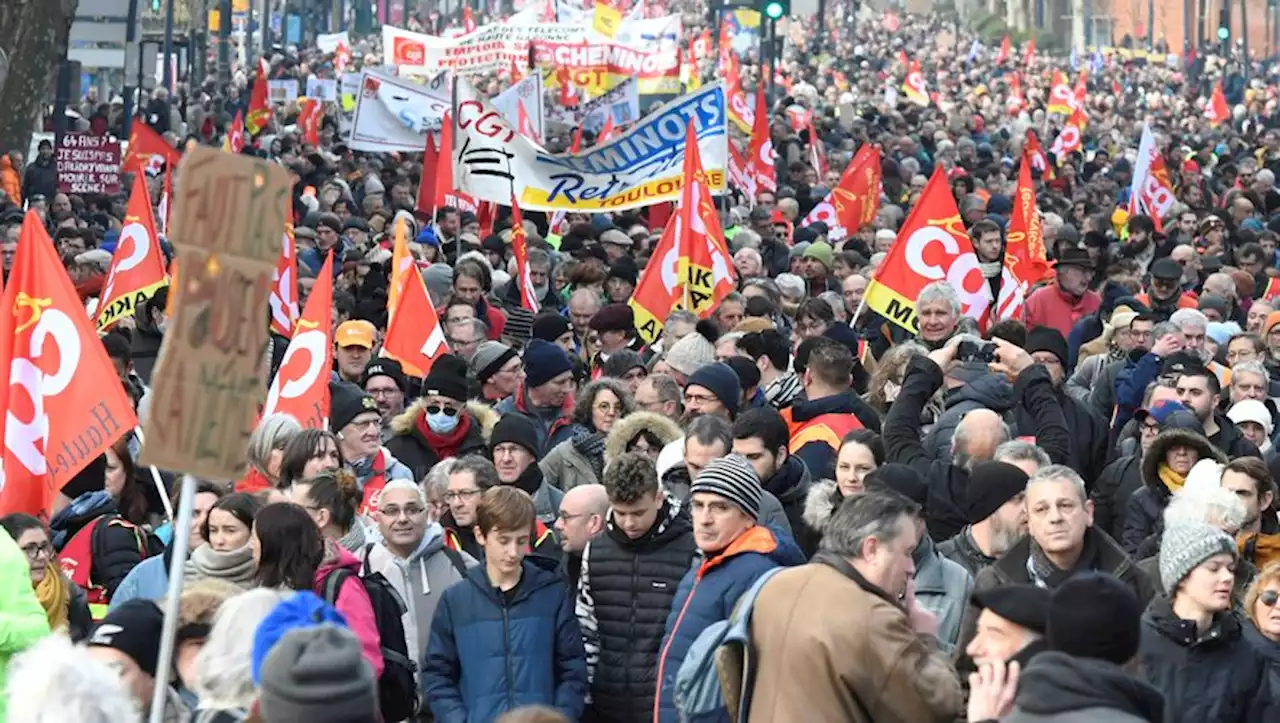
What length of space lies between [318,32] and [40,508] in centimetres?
7978

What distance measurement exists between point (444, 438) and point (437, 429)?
5 cm

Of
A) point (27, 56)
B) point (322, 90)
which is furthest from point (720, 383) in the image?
point (322, 90)

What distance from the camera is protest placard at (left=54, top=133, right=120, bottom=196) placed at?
21.9 metres

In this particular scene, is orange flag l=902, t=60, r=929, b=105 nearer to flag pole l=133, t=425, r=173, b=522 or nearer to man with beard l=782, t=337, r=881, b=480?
man with beard l=782, t=337, r=881, b=480

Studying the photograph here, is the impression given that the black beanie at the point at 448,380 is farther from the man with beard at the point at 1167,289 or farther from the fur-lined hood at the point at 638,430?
the man with beard at the point at 1167,289

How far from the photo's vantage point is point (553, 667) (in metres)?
7.43

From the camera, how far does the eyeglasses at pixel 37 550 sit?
7305mm

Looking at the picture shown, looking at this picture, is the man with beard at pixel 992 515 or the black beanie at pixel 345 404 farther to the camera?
the black beanie at pixel 345 404

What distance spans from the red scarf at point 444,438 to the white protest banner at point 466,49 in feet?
69.1

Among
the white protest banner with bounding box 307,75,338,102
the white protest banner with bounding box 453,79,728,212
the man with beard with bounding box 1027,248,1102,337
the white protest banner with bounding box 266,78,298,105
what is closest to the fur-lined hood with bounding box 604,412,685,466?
the man with beard with bounding box 1027,248,1102,337

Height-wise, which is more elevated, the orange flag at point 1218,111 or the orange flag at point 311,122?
the orange flag at point 311,122

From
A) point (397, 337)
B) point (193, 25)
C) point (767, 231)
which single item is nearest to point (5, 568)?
point (397, 337)

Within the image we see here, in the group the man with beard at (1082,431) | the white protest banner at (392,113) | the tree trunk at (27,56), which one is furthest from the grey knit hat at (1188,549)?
the tree trunk at (27,56)

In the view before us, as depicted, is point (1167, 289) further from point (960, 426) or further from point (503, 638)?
point (503, 638)
